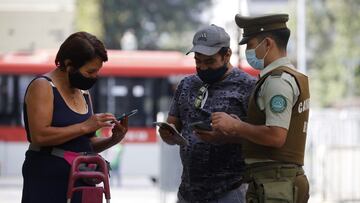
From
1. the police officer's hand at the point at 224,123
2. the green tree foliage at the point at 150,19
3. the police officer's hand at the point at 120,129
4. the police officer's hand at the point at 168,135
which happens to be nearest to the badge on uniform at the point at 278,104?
the police officer's hand at the point at 224,123

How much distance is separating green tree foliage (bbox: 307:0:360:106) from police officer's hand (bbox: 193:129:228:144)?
3417 cm

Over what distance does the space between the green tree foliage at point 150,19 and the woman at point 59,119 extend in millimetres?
49020

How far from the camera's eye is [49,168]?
5.78m

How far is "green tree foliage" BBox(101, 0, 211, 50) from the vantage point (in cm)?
5681

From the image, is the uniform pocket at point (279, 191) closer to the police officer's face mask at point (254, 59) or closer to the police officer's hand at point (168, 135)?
the police officer's face mask at point (254, 59)

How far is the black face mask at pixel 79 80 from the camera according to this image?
5.84 metres

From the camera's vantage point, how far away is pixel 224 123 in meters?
5.58

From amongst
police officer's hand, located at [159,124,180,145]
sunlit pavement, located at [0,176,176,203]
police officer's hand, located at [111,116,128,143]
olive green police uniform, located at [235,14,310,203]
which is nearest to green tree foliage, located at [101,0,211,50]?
sunlit pavement, located at [0,176,176,203]

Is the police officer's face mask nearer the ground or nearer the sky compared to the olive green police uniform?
nearer the sky

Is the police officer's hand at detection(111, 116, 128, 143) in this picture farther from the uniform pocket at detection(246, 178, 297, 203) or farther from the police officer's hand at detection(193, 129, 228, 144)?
the uniform pocket at detection(246, 178, 297, 203)

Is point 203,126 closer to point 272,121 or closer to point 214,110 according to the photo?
point 214,110

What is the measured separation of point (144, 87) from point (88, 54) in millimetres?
21583

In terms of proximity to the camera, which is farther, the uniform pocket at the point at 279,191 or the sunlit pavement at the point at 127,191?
the sunlit pavement at the point at 127,191

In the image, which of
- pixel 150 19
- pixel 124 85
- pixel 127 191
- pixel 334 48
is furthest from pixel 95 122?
pixel 150 19
